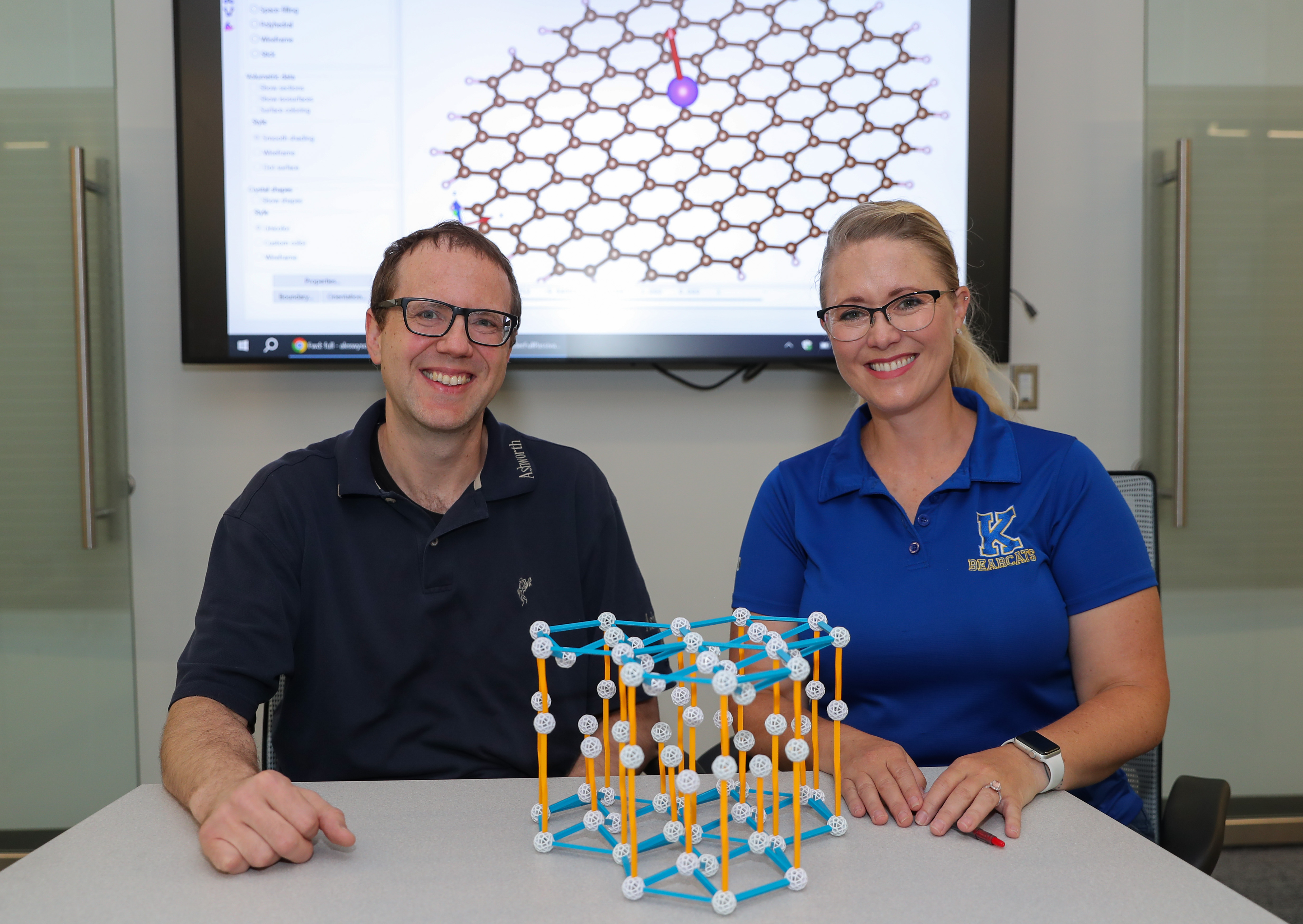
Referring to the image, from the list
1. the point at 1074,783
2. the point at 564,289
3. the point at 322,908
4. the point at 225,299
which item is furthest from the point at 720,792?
the point at 225,299

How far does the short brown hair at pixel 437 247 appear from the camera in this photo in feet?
4.89

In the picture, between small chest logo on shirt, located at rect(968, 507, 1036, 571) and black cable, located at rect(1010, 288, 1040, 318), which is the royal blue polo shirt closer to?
small chest logo on shirt, located at rect(968, 507, 1036, 571)

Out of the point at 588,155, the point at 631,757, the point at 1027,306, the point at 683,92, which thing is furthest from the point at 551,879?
the point at 1027,306

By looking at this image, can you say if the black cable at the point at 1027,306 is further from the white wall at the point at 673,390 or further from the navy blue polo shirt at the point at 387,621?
the navy blue polo shirt at the point at 387,621

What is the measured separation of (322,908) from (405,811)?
8.3 inches

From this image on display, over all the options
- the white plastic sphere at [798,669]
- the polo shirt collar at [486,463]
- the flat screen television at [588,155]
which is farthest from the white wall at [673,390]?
the white plastic sphere at [798,669]

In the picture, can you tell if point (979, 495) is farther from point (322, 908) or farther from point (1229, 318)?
point (1229, 318)

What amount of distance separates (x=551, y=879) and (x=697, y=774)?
18cm

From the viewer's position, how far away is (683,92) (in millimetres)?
2252

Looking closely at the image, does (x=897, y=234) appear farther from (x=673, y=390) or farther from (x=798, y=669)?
(x=673, y=390)

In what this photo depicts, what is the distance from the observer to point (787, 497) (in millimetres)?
1463

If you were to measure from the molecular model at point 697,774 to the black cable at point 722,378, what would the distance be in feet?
4.55

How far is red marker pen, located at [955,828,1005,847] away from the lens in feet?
3.00

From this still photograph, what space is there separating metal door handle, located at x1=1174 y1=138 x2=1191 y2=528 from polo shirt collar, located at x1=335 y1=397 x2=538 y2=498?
1.69 metres
